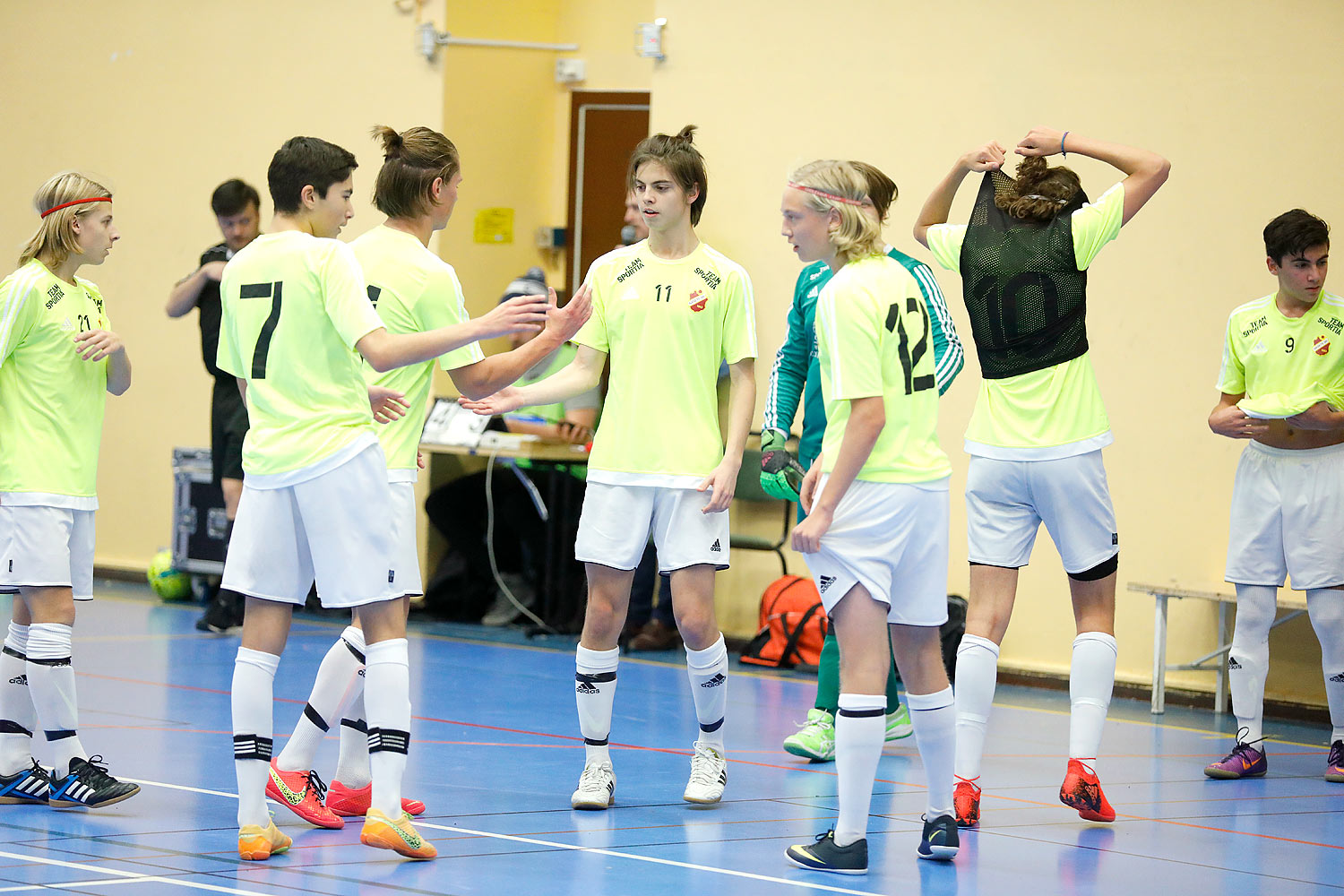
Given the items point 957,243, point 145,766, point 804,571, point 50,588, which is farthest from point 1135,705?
point 50,588

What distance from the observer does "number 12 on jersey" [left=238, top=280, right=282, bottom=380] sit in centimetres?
394

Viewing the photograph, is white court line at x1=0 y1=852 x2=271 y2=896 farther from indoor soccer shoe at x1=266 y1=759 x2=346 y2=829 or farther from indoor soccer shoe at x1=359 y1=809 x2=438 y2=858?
indoor soccer shoe at x1=266 y1=759 x2=346 y2=829

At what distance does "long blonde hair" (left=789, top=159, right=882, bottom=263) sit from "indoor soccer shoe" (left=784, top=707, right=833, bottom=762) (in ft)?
7.77

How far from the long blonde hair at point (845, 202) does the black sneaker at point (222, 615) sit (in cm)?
548

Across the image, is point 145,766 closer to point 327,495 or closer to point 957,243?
point 327,495

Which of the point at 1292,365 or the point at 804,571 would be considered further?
the point at 804,571

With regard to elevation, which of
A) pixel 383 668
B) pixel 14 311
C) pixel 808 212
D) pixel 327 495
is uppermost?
pixel 808 212

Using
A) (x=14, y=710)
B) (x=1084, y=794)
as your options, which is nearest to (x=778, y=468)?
(x=1084, y=794)

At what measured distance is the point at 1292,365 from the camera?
6043 millimetres

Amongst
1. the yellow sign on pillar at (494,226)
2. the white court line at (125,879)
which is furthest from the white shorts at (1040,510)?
the yellow sign on pillar at (494,226)

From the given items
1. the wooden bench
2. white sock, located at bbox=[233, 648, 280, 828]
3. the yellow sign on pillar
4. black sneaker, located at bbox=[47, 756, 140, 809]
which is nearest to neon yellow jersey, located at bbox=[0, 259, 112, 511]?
black sneaker, located at bbox=[47, 756, 140, 809]

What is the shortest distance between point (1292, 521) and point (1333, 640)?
1.60ft

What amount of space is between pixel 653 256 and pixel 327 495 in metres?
1.45

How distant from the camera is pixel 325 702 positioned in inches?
177
